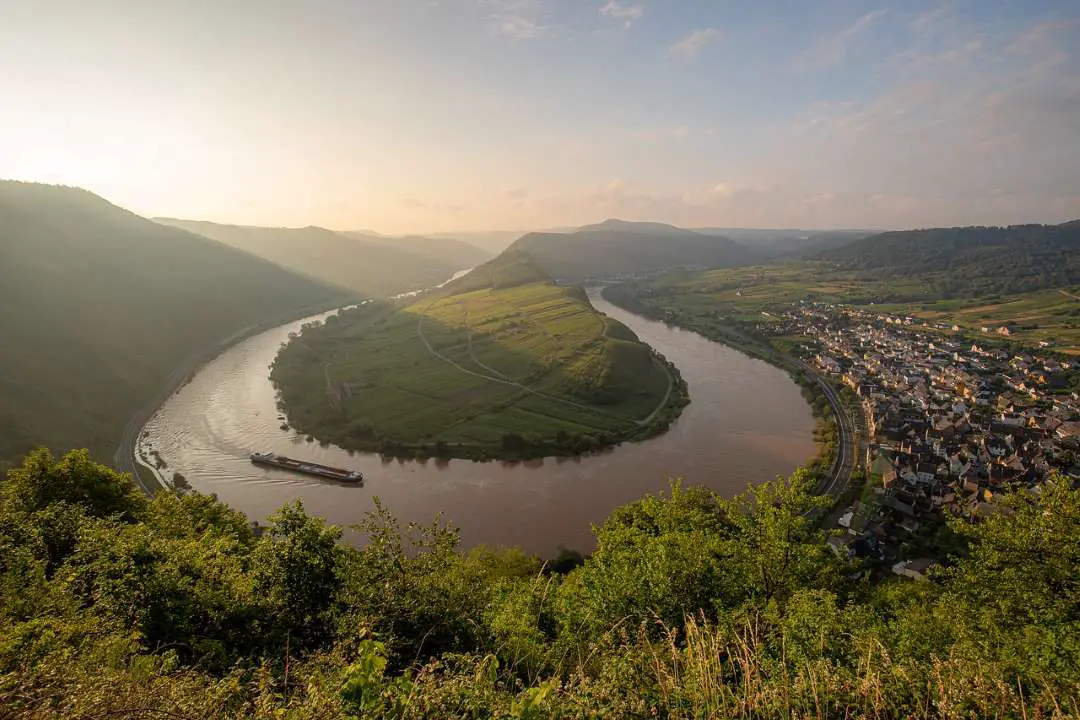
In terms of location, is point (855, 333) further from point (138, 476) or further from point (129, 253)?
point (129, 253)

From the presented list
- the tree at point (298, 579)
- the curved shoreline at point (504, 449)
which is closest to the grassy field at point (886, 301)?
the curved shoreline at point (504, 449)

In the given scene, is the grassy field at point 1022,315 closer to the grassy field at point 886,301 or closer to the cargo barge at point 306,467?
the grassy field at point 886,301

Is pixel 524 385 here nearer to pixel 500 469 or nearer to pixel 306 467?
pixel 500 469

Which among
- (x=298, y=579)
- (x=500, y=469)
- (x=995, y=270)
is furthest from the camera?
(x=995, y=270)

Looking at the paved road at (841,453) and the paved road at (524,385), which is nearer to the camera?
the paved road at (841,453)

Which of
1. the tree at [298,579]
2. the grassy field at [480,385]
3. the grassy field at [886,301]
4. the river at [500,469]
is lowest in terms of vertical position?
the river at [500,469]

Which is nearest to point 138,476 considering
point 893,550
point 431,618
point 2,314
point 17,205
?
point 2,314

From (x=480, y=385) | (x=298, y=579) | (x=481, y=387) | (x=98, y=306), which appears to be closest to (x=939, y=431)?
(x=481, y=387)
